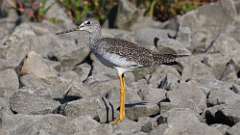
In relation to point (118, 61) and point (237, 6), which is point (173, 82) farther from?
point (237, 6)

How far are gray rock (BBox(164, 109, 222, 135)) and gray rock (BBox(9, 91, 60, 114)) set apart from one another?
226cm

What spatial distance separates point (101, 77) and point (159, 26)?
4042mm

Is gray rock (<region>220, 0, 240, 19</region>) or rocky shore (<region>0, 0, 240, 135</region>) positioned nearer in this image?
rocky shore (<region>0, 0, 240, 135</region>)

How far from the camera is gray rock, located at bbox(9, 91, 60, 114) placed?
1041 centimetres

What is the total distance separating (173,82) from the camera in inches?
443

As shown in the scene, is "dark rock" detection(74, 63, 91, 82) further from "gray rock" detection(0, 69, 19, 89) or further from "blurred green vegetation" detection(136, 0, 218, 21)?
"blurred green vegetation" detection(136, 0, 218, 21)

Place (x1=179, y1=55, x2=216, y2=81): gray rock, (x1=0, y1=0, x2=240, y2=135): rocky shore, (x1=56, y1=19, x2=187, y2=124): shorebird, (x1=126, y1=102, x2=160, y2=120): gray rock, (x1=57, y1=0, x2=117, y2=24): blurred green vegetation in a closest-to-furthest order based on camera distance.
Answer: (x1=0, y1=0, x2=240, y2=135): rocky shore → (x1=126, y1=102, x2=160, y2=120): gray rock → (x1=56, y1=19, x2=187, y2=124): shorebird → (x1=179, y1=55, x2=216, y2=81): gray rock → (x1=57, y1=0, x2=117, y2=24): blurred green vegetation

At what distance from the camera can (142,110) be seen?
9.78 m

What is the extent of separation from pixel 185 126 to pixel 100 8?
8.69m

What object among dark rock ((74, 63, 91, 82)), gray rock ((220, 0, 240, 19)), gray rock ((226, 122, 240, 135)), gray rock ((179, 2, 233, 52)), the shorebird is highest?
gray rock ((220, 0, 240, 19))

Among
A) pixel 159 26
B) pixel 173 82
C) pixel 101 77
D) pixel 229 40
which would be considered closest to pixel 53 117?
pixel 173 82

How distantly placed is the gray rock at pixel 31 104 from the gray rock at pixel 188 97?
1.61 meters

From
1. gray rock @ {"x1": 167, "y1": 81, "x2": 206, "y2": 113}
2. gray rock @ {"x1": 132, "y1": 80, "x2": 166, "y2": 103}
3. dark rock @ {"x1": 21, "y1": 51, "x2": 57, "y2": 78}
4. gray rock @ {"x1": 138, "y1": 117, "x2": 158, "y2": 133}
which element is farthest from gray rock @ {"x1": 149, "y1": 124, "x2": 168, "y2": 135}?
dark rock @ {"x1": 21, "y1": 51, "x2": 57, "y2": 78}

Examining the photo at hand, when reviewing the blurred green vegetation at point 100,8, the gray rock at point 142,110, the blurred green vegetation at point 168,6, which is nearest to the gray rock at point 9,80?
the gray rock at point 142,110
